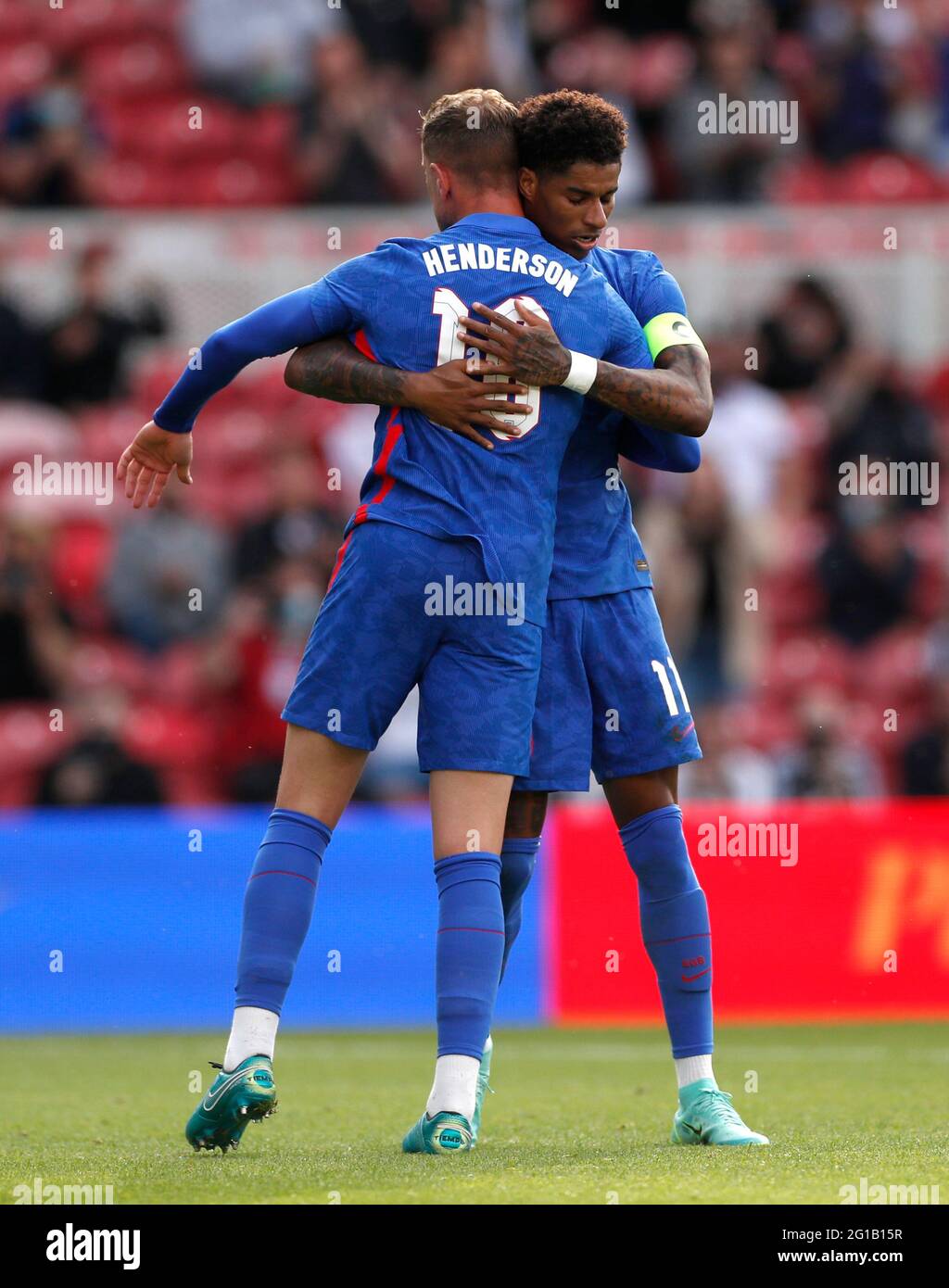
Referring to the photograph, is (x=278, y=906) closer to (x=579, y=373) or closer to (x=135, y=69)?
(x=579, y=373)

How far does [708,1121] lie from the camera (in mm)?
4602

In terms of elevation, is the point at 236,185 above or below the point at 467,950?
above

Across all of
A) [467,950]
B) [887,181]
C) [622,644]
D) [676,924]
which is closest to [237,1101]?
[467,950]

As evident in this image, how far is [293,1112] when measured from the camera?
5.53 meters

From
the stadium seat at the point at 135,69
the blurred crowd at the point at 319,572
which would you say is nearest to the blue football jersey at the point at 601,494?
the blurred crowd at the point at 319,572

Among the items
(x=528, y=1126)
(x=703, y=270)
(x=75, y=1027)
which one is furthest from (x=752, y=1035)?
(x=703, y=270)

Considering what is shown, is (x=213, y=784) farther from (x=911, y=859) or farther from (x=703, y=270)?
(x=703, y=270)

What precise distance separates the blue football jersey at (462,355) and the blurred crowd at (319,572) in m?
5.74

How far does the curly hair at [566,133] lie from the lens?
14.6ft

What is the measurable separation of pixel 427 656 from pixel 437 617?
0.33 ft

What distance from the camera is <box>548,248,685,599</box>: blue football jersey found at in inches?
187

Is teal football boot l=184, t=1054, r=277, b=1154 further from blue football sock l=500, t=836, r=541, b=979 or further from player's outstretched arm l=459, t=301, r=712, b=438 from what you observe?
player's outstretched arm l=459, t=301, r=712, b=438

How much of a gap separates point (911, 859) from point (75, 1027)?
3.72m

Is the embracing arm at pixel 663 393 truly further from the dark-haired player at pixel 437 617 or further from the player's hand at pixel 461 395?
the player's hand at pixel 461 395
